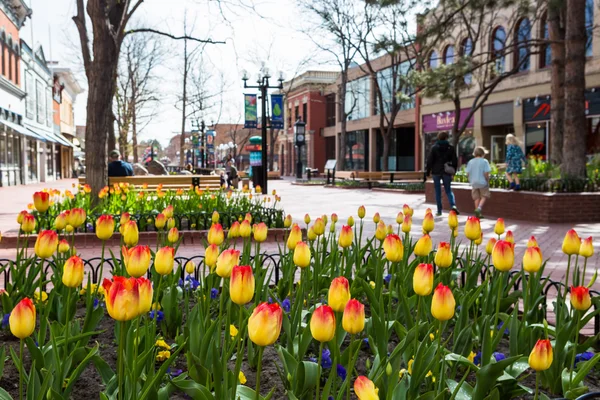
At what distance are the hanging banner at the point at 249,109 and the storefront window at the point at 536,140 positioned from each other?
1235cm

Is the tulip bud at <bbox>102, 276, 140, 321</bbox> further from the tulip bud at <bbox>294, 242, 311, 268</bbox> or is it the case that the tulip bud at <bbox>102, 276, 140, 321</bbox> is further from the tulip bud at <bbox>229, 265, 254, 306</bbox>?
the tulip bud at <bbox>294, 242, 311, 268</bbox>

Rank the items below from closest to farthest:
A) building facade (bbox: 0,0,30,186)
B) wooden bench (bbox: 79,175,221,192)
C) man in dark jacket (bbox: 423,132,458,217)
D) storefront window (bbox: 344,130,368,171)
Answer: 1. man in dark jacket (bbox: 423,132,458,217)
2. wooden bench (bbox: 79,175,221,192)
3. building facade (bbox: 0,0,30,186)
4. storefront window (bbox: 344,130,368,171)

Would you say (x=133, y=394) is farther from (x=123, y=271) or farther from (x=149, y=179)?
(x=149, y=179)

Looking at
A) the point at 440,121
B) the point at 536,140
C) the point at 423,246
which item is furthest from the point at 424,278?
the point at 440,121

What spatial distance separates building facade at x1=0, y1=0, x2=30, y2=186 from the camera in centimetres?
3403

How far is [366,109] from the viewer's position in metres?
48.9

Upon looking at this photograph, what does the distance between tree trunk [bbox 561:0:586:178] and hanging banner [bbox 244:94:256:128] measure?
16519 millimetres

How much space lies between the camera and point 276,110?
28.8m

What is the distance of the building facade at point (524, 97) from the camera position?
24.6 m

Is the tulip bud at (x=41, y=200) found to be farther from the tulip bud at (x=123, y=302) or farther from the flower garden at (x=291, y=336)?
the tulip bud at (x=123, y=302)

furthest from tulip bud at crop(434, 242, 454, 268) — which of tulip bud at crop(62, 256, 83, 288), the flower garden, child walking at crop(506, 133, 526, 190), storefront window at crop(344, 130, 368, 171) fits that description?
storefront window at crop(344, 130, 368, 171)

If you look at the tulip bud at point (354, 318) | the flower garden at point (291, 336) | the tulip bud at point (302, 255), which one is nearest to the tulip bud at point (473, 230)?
the flower garden at point (291, 336)

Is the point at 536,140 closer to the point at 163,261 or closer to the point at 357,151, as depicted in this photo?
the point at 357,151

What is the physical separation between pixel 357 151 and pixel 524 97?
23909mm
